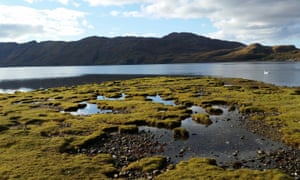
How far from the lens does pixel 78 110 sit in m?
55.4

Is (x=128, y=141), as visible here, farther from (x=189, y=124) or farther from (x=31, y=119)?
(x=31, y=119)

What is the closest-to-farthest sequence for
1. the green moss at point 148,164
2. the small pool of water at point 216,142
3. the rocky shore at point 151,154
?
the rocky shore at point 151,154 → the green moss at point 148,164 → the small pool of water at point 216,142

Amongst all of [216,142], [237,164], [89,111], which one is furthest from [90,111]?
[237,164]

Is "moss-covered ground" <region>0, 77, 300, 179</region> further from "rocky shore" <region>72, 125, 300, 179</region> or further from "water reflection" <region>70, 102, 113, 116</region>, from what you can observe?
"water reflection" <region>70, 102, 113, 116</region>

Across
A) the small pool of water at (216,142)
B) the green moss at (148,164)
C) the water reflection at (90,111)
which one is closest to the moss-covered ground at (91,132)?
the green moss at (148,164)

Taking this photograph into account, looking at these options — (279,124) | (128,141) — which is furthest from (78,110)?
(279,124)

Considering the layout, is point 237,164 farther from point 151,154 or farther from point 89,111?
point 89,111

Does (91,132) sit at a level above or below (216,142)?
above

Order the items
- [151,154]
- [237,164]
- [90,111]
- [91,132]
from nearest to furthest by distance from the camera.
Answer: [237,164], [151,154], [91,132], [90,111]

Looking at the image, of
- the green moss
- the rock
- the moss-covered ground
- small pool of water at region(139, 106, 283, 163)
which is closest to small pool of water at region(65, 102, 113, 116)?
the moss-covered ground

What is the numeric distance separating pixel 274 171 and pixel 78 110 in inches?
1587

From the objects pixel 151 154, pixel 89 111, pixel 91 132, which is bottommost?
pixel 151 154

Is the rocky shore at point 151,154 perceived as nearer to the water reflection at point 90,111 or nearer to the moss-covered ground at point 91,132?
the moss-covered ground at point 91,132

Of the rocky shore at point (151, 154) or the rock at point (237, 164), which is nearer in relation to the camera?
the rocky shore at point (151, 154)
